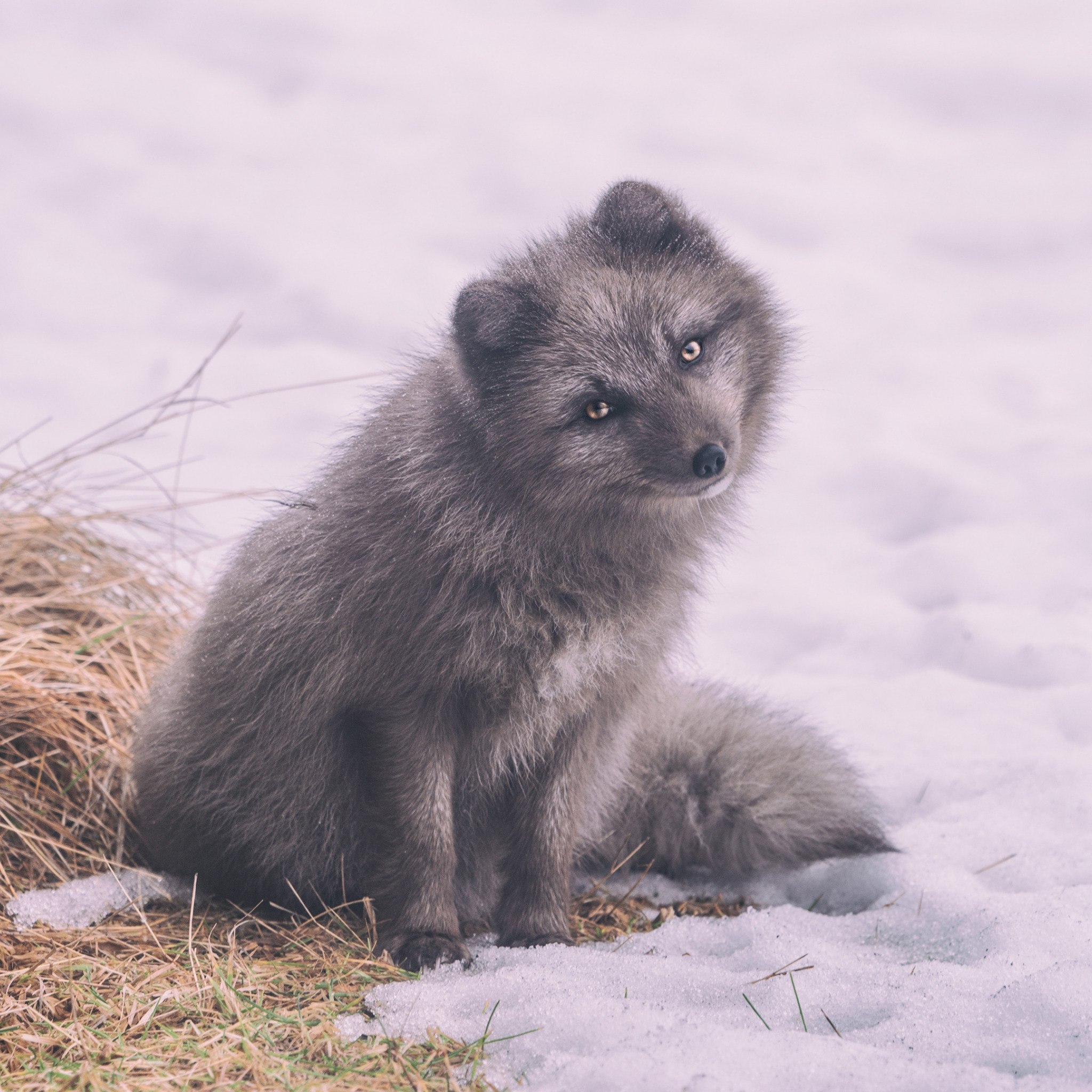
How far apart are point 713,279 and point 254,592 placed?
5.26 feet

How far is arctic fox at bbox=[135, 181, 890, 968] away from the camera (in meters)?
2.86

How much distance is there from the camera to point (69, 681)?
417 cm

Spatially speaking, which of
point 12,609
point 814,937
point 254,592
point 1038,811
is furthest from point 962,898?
point 12,609

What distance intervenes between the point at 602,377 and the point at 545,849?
137 cm

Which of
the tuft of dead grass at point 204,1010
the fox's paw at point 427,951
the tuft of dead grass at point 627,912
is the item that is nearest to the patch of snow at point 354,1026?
the tuft of dead grass at point 204,1010

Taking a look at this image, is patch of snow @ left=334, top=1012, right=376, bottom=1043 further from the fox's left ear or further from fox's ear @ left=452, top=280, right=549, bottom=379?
the fox's left ear

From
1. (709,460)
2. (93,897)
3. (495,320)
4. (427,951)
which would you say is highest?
(495,320)

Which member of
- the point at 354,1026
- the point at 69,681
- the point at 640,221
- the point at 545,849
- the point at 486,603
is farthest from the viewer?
the point at 69,681

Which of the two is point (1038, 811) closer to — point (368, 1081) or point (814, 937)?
point (814, 937)

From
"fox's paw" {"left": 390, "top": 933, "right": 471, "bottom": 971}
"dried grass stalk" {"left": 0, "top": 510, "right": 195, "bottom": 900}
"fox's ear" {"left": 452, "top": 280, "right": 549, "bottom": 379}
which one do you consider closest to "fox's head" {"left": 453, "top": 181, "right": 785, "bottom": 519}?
"fox's ear" {"left": 452, "top": 280, "right": 549, "bottom": 379}

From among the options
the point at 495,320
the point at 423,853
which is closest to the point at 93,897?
the point at 423,853

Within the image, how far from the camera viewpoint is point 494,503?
2.94 meters

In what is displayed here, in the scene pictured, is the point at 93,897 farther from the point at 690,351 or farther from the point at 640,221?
the point at 640,221

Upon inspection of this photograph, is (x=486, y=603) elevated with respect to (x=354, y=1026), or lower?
elevated
